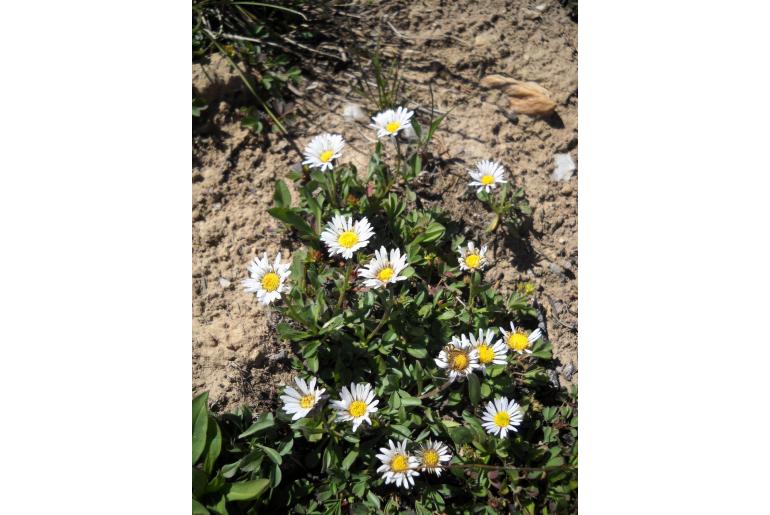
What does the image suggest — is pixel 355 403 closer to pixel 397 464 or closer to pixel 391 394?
pixel 391 394

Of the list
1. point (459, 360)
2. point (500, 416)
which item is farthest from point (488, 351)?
point (500, 416)

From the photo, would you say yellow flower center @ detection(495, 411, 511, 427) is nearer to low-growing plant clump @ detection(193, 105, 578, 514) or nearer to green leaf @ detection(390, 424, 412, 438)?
low-growing plant clump @ detection(193, 105, 578, 514)

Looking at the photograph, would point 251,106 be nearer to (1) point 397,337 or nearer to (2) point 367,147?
(2) point 367,147

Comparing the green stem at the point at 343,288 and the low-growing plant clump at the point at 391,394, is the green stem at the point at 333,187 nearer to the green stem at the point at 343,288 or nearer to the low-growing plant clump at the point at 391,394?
the low-growing plant clump at the point at 391,394

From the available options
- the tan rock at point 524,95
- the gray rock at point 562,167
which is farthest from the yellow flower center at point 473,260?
the tan rock at point 524,95

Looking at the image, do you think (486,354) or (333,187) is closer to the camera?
(486,354)

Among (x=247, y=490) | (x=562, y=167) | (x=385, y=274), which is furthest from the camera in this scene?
(x=562, y=167)

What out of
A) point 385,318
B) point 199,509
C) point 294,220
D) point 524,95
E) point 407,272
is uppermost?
point 524,95
